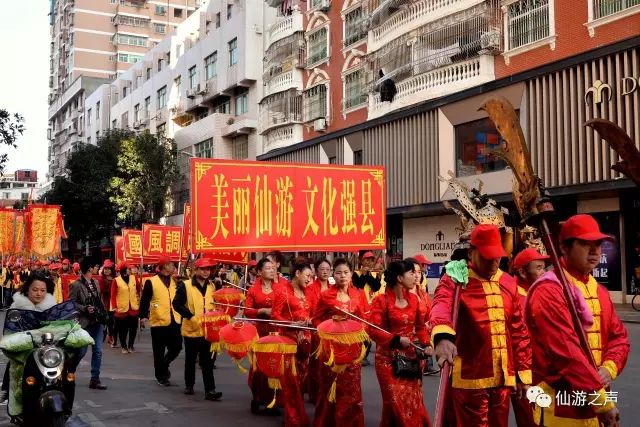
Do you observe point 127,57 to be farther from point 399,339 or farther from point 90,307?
point 399,339

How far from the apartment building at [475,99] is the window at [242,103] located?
28.2 feet

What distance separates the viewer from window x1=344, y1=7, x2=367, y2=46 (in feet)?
95.3

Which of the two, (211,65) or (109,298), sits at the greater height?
(211,65)

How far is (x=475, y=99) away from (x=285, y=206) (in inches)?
560

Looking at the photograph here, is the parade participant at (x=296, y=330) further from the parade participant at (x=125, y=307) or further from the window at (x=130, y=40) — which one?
the window at (x=130, y=40)

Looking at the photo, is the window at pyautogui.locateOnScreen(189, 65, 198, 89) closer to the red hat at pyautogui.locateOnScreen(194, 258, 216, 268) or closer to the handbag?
the red hat at pyautogui.locateOnScreen(194, 258, 216, 268)

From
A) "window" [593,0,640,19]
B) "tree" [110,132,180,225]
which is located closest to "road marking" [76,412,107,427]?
"window" [593,0,640,19]

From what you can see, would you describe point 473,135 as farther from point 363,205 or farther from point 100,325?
point 100,325

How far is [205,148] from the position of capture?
42.9 m

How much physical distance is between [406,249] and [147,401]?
19227 mm

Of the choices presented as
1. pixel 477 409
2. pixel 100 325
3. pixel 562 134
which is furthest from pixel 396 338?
pixel 562 134

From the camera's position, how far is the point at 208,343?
29.9ft

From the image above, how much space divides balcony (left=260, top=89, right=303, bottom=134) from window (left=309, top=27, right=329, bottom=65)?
188cm

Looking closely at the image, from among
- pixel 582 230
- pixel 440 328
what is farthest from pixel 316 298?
pixel 582 230
